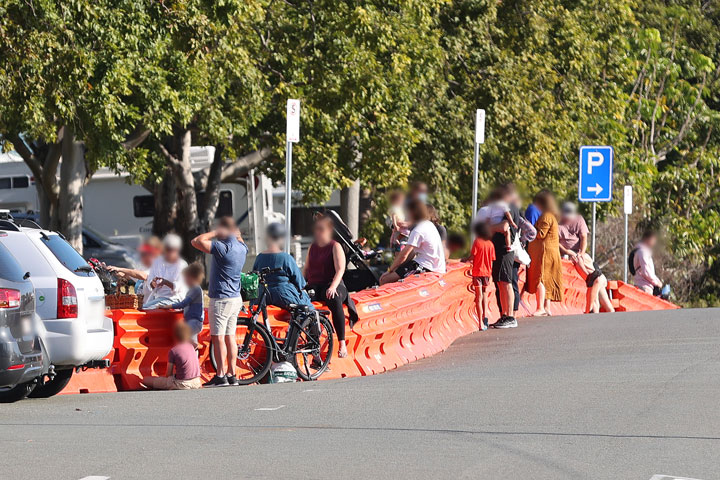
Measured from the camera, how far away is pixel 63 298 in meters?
11.7

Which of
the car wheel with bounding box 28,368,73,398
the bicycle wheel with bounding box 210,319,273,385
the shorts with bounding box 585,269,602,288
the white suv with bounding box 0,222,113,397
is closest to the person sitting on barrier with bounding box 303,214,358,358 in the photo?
the bicycle wheel with bounding box 210,319,273,385

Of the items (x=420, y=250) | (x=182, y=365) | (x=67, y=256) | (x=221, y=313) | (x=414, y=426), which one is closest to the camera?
(x=414, y=426)

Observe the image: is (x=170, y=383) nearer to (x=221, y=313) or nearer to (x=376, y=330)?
(x=221, y=313)

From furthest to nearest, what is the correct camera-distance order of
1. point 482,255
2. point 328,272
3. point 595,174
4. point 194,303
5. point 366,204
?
point 366,204 < point 595,174 < point 482,255 < point 328,272 < point 194,303

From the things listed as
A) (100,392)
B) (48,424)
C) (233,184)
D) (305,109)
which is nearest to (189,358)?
(100,392)

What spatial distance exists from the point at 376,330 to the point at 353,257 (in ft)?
4.35

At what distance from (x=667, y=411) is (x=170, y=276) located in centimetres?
583

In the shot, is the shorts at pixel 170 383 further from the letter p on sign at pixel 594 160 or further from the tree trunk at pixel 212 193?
the tree trunk at pixel 212 193

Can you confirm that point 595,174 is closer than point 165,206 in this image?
Yes

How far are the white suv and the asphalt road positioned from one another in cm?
45

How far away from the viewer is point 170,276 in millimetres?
14016

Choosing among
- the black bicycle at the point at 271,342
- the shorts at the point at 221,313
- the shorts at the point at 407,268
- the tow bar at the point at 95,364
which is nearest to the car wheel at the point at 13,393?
the tow bar at the point at 95,364

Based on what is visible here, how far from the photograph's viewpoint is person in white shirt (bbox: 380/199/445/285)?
56.9 feet

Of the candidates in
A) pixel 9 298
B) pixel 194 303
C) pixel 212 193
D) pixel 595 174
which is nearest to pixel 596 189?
pixel 595 174
